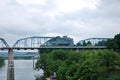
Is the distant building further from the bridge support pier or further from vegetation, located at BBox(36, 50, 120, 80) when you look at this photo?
vegetation, located at BBox(36, 50, 120, 80)

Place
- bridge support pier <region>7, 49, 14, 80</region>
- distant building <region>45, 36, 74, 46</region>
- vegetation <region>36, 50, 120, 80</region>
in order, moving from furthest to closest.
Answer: distant building <region>45, 36, 74, 46</region> → bridge support pier <region>7, 49, 14, 80</region> → vegetation <region>36, 50, 120, 80</region>

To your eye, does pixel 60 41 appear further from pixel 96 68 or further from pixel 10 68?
pixel 96 68

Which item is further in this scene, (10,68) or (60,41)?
(60,41)

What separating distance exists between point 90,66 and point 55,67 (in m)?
25.4

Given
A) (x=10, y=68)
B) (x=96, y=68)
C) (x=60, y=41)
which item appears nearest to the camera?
(x=96, y=68)

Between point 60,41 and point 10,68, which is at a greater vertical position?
point 60,41

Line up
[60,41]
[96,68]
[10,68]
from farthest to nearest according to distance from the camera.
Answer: [60,41]
[10,68]
[96,68]

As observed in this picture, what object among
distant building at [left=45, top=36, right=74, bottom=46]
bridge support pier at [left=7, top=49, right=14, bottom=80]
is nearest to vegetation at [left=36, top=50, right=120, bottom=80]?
bridge support pier at [left=7, top=49, right=14, bottom=80]

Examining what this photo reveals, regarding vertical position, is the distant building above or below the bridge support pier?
above

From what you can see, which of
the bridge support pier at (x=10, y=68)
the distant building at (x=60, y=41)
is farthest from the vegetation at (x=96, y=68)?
the distant building at (x=60, y=41)

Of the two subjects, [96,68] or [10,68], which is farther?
[10,68]

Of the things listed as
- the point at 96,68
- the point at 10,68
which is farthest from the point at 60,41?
the point at 96,68

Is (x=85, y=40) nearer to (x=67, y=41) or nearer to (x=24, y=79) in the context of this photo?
(x=67, y=41)

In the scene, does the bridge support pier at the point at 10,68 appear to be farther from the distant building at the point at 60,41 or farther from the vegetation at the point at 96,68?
the distant building at the point at 60,41
